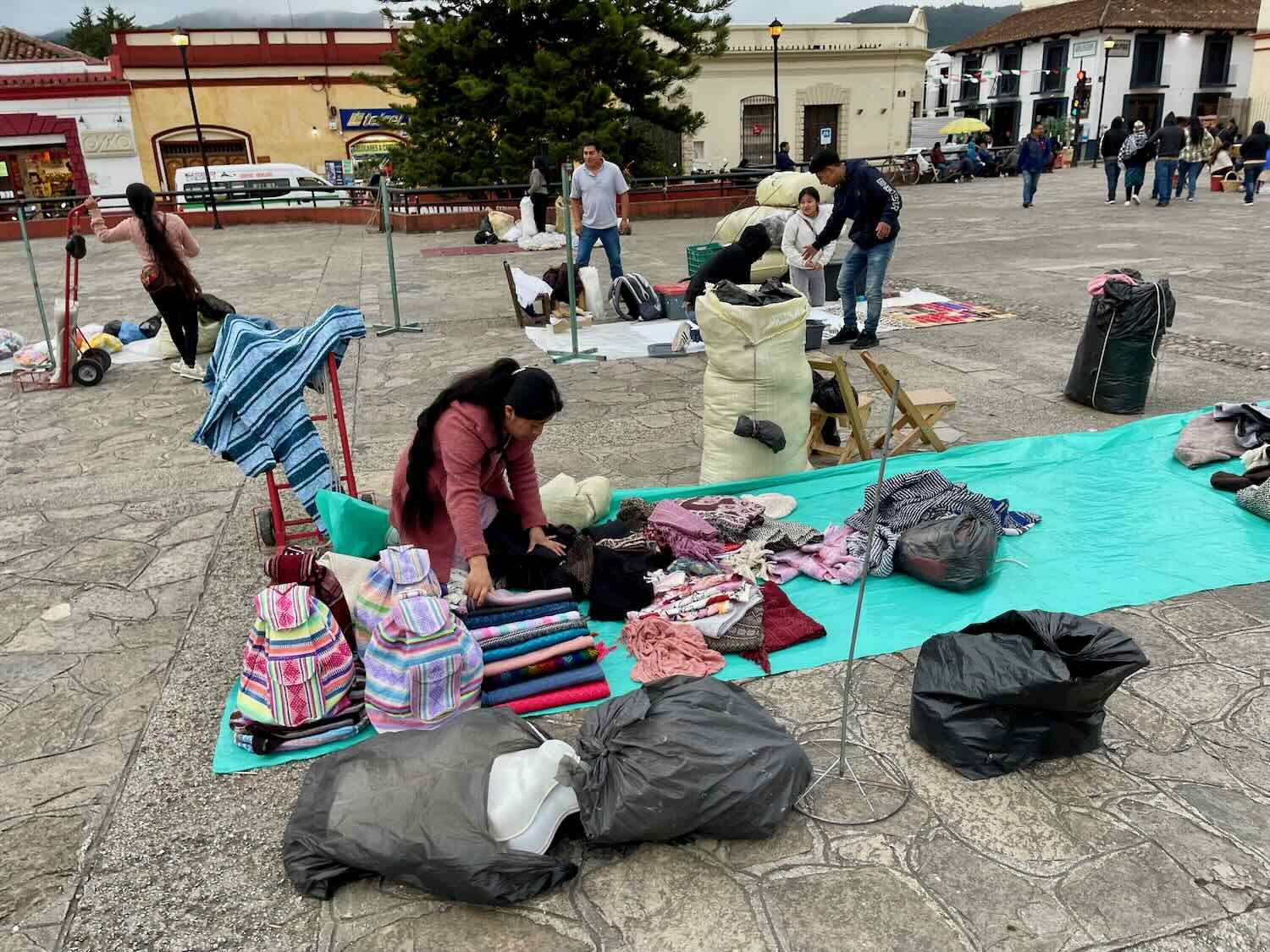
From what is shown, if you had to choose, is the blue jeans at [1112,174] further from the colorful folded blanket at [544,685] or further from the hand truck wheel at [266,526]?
the colorful folded blanket at [544,685]

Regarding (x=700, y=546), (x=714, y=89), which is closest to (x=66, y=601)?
(x=700, y=546)

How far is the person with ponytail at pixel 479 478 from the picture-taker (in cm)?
352

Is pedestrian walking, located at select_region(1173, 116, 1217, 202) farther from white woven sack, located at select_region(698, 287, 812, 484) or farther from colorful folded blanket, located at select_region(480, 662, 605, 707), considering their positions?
colorful folded blanket, located at select_region(480, 662, 605, 707)

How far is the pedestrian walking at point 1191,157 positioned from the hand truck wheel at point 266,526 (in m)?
18.6

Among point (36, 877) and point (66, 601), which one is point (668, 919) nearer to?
point (36, 877)

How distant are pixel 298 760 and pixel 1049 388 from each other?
230 inches

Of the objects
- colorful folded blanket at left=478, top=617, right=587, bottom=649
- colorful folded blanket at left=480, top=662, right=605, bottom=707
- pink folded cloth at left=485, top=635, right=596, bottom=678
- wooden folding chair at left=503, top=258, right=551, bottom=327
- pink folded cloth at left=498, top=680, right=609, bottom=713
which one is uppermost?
wooden folding chair at left=503, top=258, right=551, bottom=327

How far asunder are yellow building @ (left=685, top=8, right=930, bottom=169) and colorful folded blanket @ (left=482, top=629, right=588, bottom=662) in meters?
32.4

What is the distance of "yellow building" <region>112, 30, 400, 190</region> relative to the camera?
31344mm

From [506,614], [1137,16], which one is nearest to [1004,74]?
[1137,16]

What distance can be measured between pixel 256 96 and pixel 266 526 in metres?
32.6

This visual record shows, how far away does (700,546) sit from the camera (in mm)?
4203

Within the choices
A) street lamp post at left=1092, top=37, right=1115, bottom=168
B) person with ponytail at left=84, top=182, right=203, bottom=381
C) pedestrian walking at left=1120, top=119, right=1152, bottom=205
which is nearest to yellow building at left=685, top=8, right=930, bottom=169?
street lamp post at left=1092, top=37, right=1115, bottom=168

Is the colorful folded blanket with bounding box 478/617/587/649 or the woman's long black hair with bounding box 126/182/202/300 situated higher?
the woman's long black hair with bounding box 126/182/202/300
